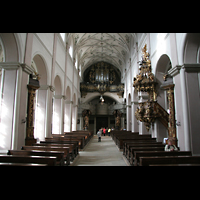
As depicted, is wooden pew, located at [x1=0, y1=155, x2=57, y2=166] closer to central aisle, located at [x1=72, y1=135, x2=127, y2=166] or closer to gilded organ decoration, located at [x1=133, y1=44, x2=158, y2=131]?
central aisle, located at [x1=72, y1=135, x2=127, y2=166]

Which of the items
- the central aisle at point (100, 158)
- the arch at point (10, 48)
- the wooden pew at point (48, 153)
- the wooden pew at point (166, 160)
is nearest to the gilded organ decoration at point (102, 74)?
the central aisle at point (100, 158)

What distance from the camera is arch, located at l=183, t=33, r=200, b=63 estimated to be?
6.38 m

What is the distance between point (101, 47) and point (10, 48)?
18.2m

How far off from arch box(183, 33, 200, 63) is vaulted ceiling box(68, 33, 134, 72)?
11153 millimetres

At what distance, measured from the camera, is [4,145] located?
6.60 m

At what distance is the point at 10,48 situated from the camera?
7.04 meters

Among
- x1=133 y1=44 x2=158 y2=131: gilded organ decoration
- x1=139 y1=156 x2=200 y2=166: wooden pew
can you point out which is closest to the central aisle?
x1=133 y1=44 x2=158 y2=131: gilded organ decoration

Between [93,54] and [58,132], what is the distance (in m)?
15.7

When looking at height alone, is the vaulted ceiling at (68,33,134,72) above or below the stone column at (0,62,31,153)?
above

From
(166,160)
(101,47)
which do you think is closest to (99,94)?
(101,47)

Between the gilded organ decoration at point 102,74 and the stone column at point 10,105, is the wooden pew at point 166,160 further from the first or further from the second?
the gilded organ decoration at point 102,74

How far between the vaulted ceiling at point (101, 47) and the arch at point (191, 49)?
11.2 m
